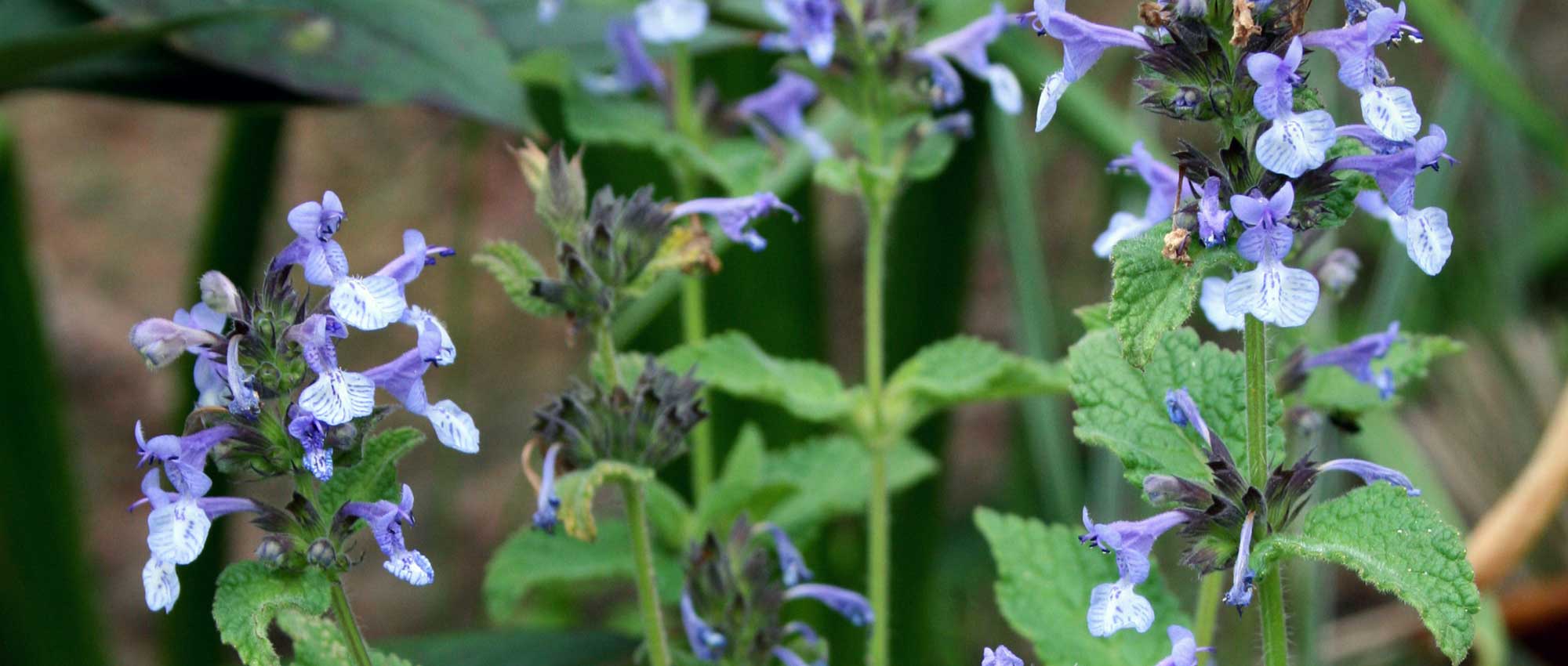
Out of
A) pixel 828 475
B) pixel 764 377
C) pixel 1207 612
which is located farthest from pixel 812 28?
pixel 1207 612

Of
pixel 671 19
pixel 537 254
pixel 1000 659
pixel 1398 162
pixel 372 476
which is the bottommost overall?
pixel 1000 659

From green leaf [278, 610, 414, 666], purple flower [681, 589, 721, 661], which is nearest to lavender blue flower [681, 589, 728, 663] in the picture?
purple flower [681, 589, 721, 661]

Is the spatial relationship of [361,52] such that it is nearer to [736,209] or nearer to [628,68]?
[628,68]

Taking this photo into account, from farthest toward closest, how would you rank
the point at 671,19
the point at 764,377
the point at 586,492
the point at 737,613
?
1. the point at 671,19
2. the point at 764,377
3. the point at 737,613
4. the point at 586,492

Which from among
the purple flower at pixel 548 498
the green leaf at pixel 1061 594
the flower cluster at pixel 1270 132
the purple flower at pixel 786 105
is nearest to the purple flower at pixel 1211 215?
the flower cluster at pixel 1270 132

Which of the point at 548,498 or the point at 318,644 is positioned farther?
the point at 548,498

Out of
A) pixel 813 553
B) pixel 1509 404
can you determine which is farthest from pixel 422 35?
pixel 1509 404

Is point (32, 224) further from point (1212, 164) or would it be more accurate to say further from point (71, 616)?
point (1212, 164)

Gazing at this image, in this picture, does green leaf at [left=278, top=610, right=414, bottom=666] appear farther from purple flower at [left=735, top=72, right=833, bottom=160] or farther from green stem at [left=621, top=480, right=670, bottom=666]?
purple flower at [left=735, top=72, right=833, bottom=160]
